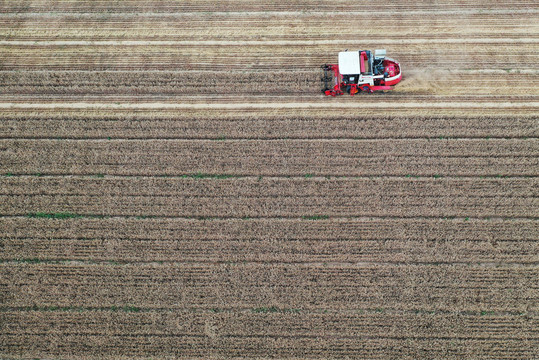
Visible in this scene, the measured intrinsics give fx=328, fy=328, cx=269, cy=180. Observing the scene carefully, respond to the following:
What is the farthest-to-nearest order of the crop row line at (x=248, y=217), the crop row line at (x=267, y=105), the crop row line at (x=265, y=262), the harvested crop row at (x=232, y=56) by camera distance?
the harvested crop row at (x=232, y=56) < the crop row line at (x=267, y=105) < the crop row line at (x=248, y=217) < the crop row line at (x=265, y=262)

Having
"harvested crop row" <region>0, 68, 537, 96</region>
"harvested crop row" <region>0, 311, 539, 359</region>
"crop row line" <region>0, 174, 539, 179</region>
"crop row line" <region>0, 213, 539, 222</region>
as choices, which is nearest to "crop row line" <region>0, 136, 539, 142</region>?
"crop row line" <region>0, 174, 539, 179</region>

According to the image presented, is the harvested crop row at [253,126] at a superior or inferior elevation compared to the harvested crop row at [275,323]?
superior

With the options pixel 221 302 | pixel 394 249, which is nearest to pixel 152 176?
pixel 221 302

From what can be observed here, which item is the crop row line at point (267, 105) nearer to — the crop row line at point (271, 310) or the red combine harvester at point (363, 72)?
the red combine harvester at point (363, 72)

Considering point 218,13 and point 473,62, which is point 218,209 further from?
point 473,62

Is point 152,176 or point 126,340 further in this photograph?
point 152,176

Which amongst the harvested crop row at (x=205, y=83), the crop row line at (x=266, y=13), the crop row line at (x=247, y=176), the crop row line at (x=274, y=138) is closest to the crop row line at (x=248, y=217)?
the crop row line at (x=247, y=176)

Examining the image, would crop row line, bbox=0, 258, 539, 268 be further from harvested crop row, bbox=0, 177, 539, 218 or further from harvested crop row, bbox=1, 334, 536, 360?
harvested crop row, bbox=1, 334, 536, 360

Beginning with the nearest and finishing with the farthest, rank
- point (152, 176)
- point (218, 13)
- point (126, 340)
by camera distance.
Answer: point (126, 340) → point (152, 176) → point (218, 13)
